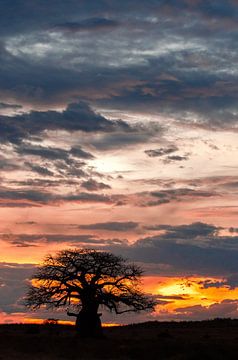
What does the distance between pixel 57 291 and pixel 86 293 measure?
277 cm

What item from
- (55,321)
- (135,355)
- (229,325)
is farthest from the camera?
(229,325)

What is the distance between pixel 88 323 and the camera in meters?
59.8

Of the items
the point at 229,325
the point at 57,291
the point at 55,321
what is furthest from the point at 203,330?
the point at 57,291

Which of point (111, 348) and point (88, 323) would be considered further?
point (88, 323)

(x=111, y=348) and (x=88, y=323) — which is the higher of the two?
(x=88, y=323)

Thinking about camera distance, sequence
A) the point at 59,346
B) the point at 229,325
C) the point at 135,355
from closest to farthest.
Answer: the point at 135,355 → the point at 59,346 → the point at 229,325

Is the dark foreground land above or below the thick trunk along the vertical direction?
below

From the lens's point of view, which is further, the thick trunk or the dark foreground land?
the thick trunk

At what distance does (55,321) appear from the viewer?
73.4 m

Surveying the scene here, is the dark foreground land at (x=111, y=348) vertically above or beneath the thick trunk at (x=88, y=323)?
beneath

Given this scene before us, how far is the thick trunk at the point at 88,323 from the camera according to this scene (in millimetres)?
59688

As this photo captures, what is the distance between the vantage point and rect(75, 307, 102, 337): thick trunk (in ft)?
196

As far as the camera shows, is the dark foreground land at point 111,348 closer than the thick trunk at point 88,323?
Yes

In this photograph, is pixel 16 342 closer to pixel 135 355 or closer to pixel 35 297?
pixel 35 297
